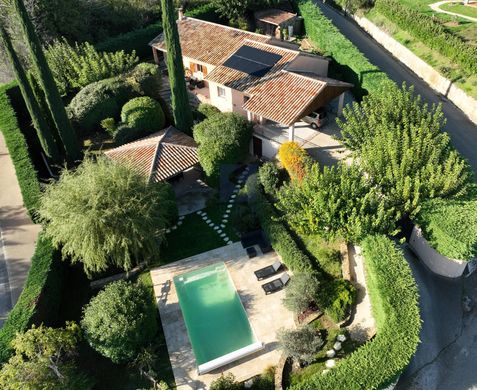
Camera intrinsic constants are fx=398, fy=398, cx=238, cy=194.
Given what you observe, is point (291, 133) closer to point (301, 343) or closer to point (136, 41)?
point (301, 343)

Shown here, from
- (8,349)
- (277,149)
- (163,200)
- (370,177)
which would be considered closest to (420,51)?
(277,149)

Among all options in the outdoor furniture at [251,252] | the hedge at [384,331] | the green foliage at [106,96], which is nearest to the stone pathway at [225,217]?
the outdoor furniture at [251,252]

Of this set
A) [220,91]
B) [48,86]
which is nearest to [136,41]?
[220,91]

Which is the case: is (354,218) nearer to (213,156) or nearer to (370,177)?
(370,177)

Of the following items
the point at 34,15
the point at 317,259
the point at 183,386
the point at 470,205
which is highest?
the point at 34,15

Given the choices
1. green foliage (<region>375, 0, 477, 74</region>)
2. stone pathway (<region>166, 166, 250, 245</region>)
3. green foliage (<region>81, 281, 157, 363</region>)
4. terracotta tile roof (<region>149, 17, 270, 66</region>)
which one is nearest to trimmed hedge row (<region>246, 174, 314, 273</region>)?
stone pathway (<region>166, 166, 250, 245</region>)

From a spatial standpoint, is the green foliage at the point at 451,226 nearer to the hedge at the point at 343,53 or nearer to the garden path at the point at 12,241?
the hedge at the point at 343,53

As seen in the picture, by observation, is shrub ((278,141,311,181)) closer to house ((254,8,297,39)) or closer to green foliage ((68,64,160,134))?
green foliage ((68,64,160,134))
